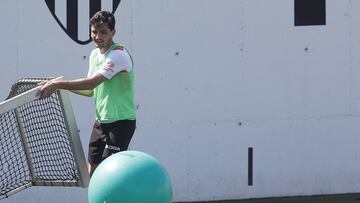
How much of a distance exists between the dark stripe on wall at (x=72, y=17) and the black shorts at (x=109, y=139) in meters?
1.94

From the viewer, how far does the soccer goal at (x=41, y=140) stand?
554 centimetres

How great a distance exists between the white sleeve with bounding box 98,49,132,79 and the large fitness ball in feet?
3.17

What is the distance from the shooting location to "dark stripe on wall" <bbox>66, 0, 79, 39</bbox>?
7746mm

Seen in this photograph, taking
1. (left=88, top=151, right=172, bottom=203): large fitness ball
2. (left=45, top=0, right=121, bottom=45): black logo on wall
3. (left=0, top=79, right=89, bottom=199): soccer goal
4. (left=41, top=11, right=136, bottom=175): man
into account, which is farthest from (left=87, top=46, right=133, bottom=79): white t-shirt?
(left=45, top=0, right=121, bottom=45): black logo on wall

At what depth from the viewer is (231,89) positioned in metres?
8.17

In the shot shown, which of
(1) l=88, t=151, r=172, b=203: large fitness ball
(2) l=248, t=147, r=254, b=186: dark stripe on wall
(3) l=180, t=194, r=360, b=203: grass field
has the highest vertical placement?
(1) l=88, t=151, r=172, b=203: large fitness ball

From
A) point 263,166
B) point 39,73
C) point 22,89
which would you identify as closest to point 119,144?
point 22,89

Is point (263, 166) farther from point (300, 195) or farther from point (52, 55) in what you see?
point (52, 55)

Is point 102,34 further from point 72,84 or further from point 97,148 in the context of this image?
point 97,148

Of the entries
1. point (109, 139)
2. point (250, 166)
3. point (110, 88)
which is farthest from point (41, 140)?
point (250, 166)

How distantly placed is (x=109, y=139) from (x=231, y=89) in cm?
254

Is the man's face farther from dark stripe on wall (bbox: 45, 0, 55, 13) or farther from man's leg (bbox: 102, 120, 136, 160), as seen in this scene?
dark stripe on wall (bbox: 45, 0, 55, 13)

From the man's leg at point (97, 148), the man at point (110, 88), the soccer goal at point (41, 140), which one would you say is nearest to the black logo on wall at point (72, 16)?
the soccer goal at point (41, 140)

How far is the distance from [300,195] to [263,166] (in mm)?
495
